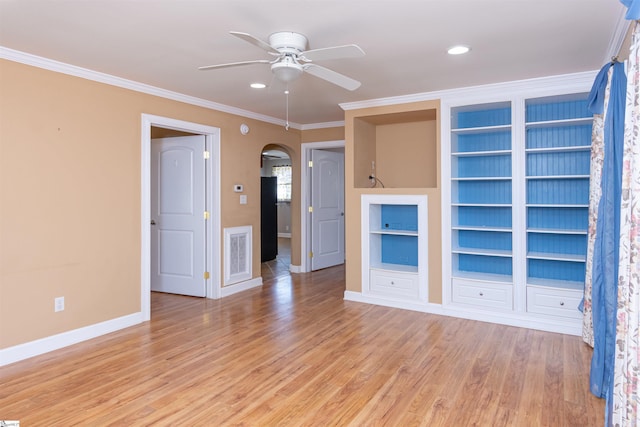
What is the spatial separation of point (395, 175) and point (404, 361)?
2.82m

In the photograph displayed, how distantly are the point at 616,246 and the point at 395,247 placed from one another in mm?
3119

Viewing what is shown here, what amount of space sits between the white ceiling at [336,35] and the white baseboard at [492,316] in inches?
91.3

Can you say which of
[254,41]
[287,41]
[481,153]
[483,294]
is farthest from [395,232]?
[254,41]

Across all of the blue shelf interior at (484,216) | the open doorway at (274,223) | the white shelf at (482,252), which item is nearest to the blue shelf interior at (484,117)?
the blue shelf interior at (484,216)

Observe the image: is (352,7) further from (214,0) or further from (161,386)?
(161,386)

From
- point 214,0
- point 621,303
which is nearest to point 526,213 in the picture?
point 621,303

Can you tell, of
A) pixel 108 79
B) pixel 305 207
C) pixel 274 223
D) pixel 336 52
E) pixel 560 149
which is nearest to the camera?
pixel 336 52

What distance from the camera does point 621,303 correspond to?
1927 mm

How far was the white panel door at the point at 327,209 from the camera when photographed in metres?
6.96

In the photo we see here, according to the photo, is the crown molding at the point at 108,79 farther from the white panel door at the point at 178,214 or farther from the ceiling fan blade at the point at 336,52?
the ceiling fan blade at the point at 336,52

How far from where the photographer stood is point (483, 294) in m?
4.35

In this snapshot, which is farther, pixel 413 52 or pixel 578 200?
pixel 578 200

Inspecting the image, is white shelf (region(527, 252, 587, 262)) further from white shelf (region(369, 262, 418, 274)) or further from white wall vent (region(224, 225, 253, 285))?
white wall vent (region(224, 225, 253, 285))

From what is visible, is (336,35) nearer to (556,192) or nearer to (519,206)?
(519,206)
